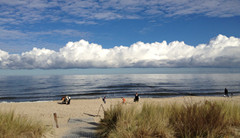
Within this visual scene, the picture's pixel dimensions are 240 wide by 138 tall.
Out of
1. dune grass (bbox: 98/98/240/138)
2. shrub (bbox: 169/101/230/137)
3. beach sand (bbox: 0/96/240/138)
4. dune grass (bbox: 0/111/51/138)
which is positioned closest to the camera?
shrub (bbox: 169/101/230/137)

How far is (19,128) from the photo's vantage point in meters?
6.48

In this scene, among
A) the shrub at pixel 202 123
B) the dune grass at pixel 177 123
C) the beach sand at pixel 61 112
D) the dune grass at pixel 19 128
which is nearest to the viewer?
the shrub at pixel 202 123

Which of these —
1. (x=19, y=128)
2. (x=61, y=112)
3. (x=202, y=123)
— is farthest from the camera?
(x=61, y=112)

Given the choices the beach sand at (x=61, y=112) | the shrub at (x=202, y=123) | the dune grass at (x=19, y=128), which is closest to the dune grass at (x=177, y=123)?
the shrub at (x=202, y=123)

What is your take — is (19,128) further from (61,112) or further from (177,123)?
(61,112)

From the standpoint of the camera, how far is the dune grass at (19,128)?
6.05 m

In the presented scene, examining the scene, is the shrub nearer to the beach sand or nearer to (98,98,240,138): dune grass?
(98,98,240,138): dune grass

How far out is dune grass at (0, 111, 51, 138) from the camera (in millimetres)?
6046

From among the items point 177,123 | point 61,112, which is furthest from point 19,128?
point 61,112

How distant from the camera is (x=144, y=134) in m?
5.84

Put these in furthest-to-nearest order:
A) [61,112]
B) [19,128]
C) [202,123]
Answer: [61,112] < [19,128] < [202,123]

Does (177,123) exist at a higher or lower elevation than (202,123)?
lower

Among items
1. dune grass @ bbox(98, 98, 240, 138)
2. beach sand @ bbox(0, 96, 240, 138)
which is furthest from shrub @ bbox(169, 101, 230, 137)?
beach sand @ bbox(0, 96, 240, 138)

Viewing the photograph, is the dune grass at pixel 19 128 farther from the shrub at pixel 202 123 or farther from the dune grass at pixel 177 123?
the shrub at pixel 202 123
